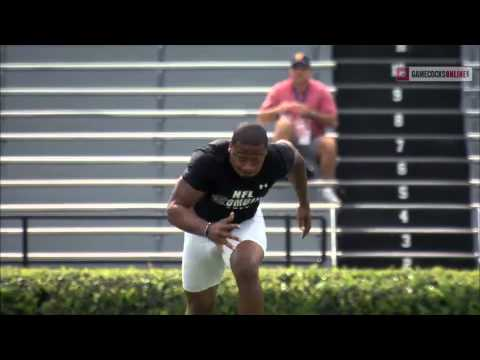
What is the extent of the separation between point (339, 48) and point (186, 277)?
5394mm

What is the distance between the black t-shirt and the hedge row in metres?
2.13

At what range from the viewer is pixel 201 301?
7.79 metres

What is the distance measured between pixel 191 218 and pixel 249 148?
23.7 inches

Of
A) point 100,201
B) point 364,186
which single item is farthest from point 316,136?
point 100,201

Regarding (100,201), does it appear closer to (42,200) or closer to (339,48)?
(42,200)

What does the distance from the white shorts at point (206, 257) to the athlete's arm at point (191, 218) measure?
273 millimetres

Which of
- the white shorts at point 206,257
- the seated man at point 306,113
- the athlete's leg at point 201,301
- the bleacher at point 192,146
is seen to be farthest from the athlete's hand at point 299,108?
the athlete's leg at point 201,301

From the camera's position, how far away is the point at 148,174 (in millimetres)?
11570

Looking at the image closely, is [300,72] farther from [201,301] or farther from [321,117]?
[201,301]

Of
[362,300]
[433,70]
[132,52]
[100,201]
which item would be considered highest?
[132,52]

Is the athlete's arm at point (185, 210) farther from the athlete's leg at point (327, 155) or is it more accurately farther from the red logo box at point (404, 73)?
the athlete's leg at point (327, 155)

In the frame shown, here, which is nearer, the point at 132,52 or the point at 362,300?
the point at 362,300

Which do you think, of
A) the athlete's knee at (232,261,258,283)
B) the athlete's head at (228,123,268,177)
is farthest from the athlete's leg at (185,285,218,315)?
the athlete's head at (228,123,268,177)

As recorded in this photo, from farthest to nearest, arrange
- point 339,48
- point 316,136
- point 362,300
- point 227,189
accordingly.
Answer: point 339,48, point 316,136, point 362,300, point 227,189
